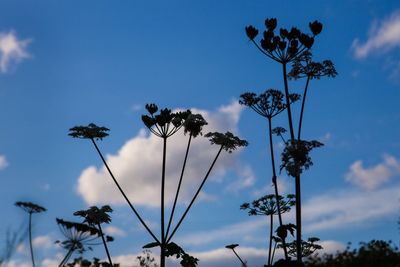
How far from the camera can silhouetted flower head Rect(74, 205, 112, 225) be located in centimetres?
1320

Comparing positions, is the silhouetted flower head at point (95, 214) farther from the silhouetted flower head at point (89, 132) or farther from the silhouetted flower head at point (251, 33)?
the silhouetted flower head at point (251, 33)

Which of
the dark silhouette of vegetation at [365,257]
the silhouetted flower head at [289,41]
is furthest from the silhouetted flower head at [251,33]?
the dark silhouette of vegetation at [365,257]

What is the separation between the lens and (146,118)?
13.3 m

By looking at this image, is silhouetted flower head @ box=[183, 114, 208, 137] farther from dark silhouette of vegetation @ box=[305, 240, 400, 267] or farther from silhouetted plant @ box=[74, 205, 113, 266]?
dark silhouette of vegetation @ box=[305, 240, 400, 267]

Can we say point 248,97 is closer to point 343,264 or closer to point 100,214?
point 100,214

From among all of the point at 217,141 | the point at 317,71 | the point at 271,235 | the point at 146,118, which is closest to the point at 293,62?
the point at 317,71

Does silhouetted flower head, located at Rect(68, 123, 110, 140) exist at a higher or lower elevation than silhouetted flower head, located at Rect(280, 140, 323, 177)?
higher

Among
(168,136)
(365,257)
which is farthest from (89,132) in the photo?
(365,257)

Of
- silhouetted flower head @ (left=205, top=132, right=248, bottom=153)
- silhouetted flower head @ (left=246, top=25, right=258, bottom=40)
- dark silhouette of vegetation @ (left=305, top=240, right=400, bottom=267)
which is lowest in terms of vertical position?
dark silhouette of vegetation @ (left=305, top=240, right=400, bottom=267)

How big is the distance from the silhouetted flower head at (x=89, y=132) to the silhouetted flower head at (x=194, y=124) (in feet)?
6.90

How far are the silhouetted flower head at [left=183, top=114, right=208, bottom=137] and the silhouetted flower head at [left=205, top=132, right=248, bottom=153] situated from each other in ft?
2.35

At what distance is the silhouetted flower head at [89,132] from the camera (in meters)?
13.9

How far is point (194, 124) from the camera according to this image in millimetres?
13953

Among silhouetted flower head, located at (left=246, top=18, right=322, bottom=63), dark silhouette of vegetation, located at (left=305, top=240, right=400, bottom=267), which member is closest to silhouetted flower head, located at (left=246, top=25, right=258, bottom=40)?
silhouetted flower head, located at (left=246, top=18, right=322, bottom=63)
